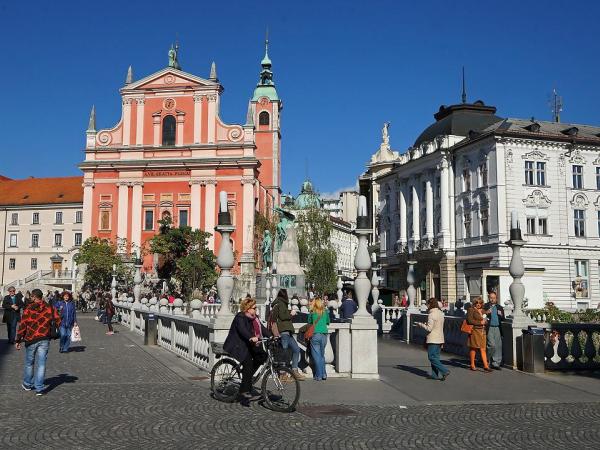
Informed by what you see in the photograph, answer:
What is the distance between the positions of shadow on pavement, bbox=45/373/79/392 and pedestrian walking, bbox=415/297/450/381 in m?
6.84

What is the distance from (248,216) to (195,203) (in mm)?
5440

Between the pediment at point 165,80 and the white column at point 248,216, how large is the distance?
1161cm

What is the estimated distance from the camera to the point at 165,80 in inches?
2544

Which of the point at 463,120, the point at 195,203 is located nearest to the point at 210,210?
the point at 195,203

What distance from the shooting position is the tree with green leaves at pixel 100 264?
183 feet

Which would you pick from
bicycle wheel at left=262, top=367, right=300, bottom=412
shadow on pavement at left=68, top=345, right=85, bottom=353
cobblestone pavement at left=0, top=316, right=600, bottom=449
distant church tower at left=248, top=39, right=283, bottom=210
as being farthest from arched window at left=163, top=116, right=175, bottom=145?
bicycle wheel at left=262, top=367, right=300, bottom=412

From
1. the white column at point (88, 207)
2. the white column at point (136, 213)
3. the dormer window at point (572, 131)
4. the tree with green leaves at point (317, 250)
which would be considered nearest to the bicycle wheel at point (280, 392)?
the tree with green leaves at point (317, 250)

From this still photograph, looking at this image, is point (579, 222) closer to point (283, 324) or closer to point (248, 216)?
point (248, 216)

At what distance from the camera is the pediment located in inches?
2527

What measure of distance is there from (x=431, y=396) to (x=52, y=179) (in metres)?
85.8

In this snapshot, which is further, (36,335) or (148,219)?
(148,219)

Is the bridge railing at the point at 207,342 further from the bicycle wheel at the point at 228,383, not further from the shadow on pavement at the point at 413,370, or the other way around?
the bicycle wheel at the point at 228,383

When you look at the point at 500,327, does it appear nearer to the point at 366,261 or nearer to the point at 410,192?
the point at 366,261

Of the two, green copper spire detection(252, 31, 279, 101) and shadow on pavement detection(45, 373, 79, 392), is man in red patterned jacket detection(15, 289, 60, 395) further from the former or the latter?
green copper spire detection(252, 31, 279, 101)
